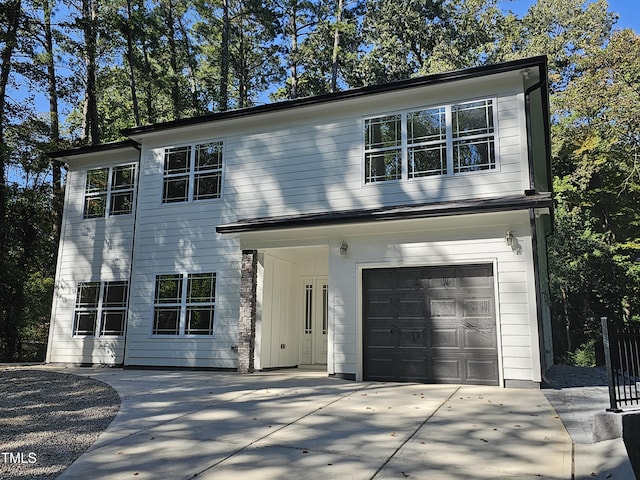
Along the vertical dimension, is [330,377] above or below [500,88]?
below

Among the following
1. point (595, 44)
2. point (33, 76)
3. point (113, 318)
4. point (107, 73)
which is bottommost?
point (113, 318)

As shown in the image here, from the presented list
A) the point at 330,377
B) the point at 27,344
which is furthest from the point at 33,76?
the point at 330,377

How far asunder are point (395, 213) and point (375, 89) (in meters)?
2.77

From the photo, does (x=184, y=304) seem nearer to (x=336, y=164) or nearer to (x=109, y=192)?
(x=109, y=192)

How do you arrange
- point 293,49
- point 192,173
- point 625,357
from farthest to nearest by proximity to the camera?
point 293,49 → point 192,173 → point 625,357

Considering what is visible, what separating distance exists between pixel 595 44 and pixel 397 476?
24.7 metres

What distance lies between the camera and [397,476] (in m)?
3.77

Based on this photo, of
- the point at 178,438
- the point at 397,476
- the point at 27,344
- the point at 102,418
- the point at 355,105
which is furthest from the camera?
the point at 27,344

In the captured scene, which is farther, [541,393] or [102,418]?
[541,393]

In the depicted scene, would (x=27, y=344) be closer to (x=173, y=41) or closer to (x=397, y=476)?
(x=173, y=41)

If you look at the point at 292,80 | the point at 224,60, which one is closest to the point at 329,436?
the point at 224,60

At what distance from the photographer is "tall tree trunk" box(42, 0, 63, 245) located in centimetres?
1808

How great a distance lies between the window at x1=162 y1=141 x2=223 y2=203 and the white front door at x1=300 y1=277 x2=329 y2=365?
10.8ft

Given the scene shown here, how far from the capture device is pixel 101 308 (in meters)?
12.7
